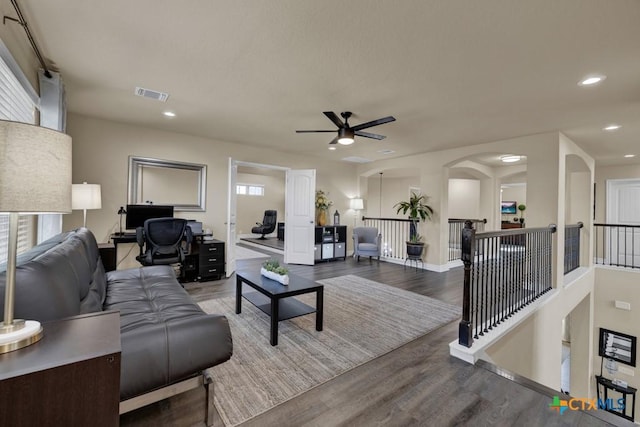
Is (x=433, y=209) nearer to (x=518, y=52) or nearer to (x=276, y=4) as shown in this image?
(x=518, y=52)

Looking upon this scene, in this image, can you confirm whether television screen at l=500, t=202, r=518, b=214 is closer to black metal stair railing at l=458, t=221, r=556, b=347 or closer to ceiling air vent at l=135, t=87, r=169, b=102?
black metal stair railing at l=458, t=221, r=556, b=347

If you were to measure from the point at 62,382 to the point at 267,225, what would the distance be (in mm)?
9357

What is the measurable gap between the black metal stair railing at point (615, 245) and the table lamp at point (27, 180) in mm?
9328

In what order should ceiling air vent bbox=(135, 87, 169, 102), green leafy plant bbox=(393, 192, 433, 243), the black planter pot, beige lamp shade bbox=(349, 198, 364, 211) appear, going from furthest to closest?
1. beige lamp shade bbox=(349, 198, 364, 211)
2. green leafy plant bbox=(393, 192, 433, 243)
3. the black planter pot
4. ceiling air vent bbox=(135, 87, 169, 102)

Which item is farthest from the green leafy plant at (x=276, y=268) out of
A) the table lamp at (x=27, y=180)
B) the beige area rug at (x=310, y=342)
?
the table lamp at (x=27, y=180)

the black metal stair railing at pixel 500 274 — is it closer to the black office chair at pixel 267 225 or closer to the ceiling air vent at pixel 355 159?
the ceiling air vent at pixel 355 159

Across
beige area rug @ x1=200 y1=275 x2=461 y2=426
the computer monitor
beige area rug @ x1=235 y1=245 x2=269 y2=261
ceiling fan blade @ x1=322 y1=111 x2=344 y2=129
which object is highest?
ceiling fan blade @ x1=322 y1=111 x2=344 y2=129

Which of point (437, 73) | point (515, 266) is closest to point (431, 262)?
point (515, 266)

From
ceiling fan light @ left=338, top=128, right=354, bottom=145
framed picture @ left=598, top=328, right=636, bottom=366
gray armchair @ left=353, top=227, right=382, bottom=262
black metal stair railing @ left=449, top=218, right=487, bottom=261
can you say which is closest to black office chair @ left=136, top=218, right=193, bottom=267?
ceiling fan light @ left=338, top=128, right=354, bottom=145

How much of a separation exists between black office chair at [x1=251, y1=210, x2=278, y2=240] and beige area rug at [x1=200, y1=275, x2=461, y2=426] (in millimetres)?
6230

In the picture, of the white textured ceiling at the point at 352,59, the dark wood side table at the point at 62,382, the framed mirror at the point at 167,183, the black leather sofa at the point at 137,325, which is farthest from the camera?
the framed mirror at the point at 167,183

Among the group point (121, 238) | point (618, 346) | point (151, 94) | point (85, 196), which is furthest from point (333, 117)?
point (618, 346)

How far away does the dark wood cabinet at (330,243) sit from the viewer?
653 centimetres

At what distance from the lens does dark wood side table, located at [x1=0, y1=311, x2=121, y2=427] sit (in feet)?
2.62
